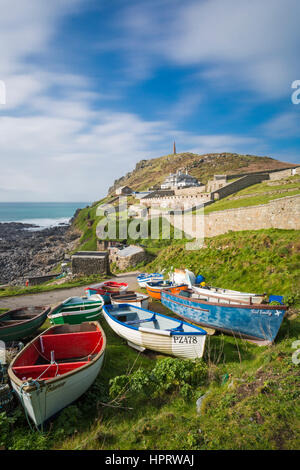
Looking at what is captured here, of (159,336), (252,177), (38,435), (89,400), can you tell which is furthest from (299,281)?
(252,177)

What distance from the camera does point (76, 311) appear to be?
11.2 m

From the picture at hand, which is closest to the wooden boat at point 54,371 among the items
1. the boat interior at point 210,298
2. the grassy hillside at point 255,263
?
the boat interior at point 210,298

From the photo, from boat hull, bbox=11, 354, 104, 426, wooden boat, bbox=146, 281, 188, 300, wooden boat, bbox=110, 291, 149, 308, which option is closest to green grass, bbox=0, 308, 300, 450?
boat hull, bbox=11, 354, 104, 426

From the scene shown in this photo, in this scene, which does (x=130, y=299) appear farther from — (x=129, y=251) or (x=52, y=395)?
(x=129, y=251)

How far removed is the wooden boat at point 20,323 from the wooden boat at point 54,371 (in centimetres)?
203

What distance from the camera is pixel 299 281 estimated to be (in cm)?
1152

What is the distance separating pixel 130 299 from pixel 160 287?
3.16m

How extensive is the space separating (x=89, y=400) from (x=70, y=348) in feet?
7.21

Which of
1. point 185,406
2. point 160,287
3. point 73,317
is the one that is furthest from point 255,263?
point 73,317

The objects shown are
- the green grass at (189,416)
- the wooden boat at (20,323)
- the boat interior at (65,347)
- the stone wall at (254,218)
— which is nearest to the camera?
the green grass at (189,416)

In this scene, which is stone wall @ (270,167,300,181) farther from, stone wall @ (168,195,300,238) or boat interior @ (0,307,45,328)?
boat interior @ (0,307,45,328)

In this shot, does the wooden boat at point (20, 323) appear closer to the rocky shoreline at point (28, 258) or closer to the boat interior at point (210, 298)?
the boat interior at point (210, 298)

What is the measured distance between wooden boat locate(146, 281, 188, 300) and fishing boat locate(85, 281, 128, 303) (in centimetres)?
183

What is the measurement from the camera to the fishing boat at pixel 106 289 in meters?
14.4
